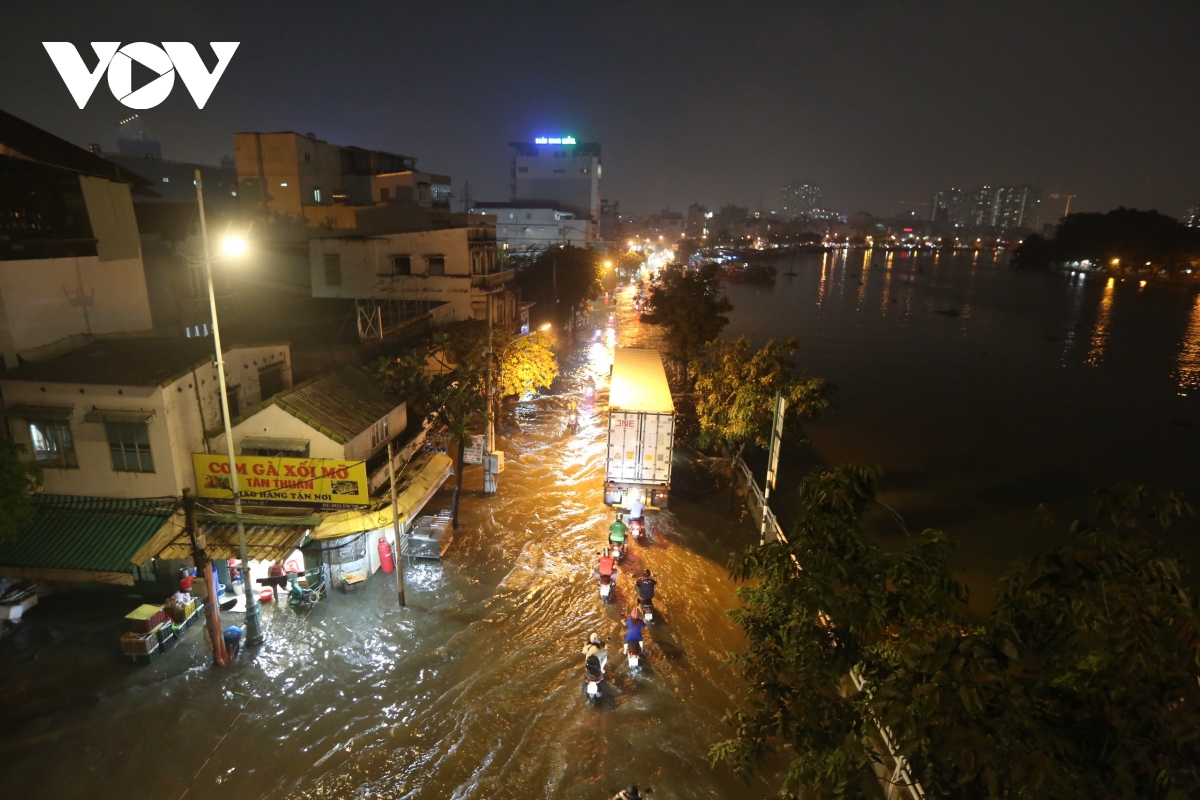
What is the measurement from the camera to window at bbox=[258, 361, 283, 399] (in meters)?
18.5

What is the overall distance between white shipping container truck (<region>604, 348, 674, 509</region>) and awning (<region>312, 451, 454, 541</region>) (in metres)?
5.73

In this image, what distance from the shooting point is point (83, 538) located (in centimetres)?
1438

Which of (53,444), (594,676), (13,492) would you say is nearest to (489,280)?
(53,444)

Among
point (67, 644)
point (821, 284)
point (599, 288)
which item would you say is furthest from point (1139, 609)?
point (821, 284)

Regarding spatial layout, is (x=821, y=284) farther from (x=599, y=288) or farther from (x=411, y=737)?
(x=411, y=737)

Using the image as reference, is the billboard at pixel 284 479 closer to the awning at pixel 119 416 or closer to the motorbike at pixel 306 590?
the awning at pixel 119 416

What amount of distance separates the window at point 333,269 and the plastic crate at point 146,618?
78.4ft

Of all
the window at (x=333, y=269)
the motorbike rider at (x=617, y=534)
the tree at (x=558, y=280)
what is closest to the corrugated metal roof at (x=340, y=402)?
the motorbike rider at (x=617, y=534)

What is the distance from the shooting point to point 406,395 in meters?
20.2

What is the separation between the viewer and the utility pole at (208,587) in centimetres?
1285

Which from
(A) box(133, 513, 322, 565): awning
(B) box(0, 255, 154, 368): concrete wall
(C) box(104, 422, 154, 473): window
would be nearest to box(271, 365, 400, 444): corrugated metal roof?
(A) box(133, 513, 322, 565): awning

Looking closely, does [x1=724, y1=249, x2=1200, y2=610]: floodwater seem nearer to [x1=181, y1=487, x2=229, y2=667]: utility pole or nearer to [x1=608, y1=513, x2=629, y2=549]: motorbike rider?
[x1=608, y1=513, x2=629, y2=549]: motorbike rider

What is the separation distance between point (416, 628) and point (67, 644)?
763cm

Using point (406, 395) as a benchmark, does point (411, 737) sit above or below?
below
